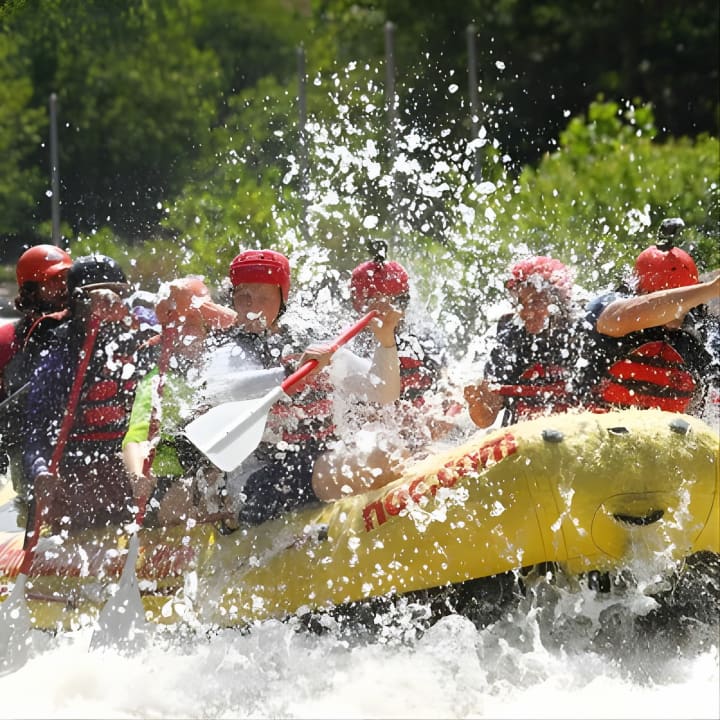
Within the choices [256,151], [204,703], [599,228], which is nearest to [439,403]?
[204,703]

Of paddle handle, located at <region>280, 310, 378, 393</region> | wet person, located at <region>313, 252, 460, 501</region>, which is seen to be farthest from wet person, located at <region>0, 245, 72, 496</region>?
wet person, located at <region>313, 252, 460, 501</region>

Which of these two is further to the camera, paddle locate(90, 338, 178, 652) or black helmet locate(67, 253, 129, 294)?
black helmet locate(67, 253, 129, 294)

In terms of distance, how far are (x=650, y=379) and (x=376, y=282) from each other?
0.93m

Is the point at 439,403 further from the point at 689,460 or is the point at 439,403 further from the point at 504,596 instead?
the point at 689,460

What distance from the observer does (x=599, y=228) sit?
28.7 ft

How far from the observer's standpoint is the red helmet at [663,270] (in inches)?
135

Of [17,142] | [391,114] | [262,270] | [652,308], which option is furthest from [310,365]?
[17,142]

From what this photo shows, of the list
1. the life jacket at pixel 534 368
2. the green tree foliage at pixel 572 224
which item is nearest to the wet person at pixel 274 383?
the life jacket at pixel 534 368

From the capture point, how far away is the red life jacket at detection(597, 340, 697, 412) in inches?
135

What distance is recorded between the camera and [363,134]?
9352 millimetres

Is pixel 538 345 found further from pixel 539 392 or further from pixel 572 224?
pixel 572 224

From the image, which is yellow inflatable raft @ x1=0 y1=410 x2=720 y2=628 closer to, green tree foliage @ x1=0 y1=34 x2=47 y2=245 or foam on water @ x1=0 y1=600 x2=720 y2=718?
foam on water @ x1=0 y1=600 x2=720 y2=718

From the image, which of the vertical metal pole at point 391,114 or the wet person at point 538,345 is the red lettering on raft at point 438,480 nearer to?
the wet person at point 538,345

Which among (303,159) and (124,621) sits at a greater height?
(303,159)
